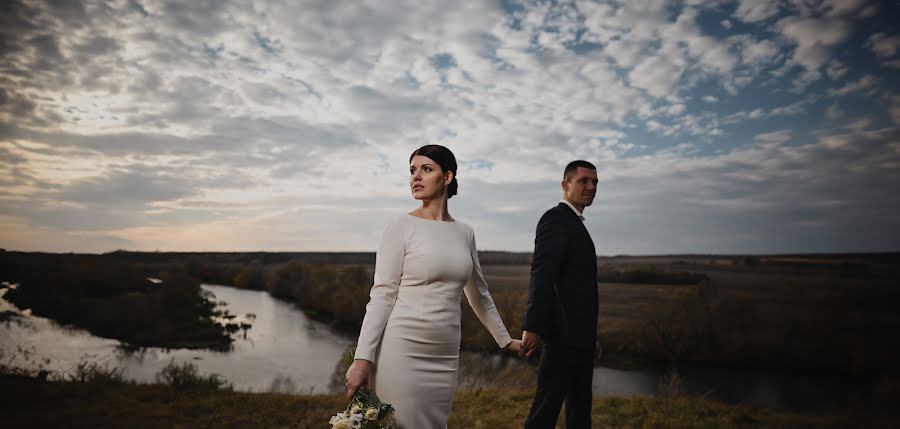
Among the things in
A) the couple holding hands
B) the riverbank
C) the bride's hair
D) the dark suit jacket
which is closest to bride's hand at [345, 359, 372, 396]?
the couple holding hands

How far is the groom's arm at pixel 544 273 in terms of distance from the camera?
2965 mm

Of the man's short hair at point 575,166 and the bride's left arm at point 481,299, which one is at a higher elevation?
the man's short hair at point 575,166

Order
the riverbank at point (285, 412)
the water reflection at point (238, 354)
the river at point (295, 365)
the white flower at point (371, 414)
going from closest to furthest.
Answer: the white flower at point (371, 414)
the riverbank at point (285, 412)
the river at point (295, 365)
the water reflection at point (238, 354)

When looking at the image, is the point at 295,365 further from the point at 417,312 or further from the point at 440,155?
the point at 440,155

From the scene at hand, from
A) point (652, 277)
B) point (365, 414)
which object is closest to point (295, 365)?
point (365, 414)

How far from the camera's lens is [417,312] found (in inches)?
82.4

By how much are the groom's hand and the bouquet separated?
1.10 meters

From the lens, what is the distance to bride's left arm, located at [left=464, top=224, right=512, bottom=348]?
8.13 feet

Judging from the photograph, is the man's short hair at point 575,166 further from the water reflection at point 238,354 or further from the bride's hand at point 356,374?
the water reflection at point 238,354

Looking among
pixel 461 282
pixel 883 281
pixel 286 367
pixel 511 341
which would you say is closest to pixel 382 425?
pixel 461 282

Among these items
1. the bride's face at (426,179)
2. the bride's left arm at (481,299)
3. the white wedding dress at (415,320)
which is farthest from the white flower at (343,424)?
the bride's face at (426,179)

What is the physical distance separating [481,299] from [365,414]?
0.89m

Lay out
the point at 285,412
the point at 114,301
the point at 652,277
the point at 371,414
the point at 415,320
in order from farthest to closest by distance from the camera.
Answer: the point at 652,277 < the point at 114,301 < the point at 285,412 < the point at 415,320 < the point at 371,414

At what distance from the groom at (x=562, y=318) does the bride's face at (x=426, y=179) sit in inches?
44.4
